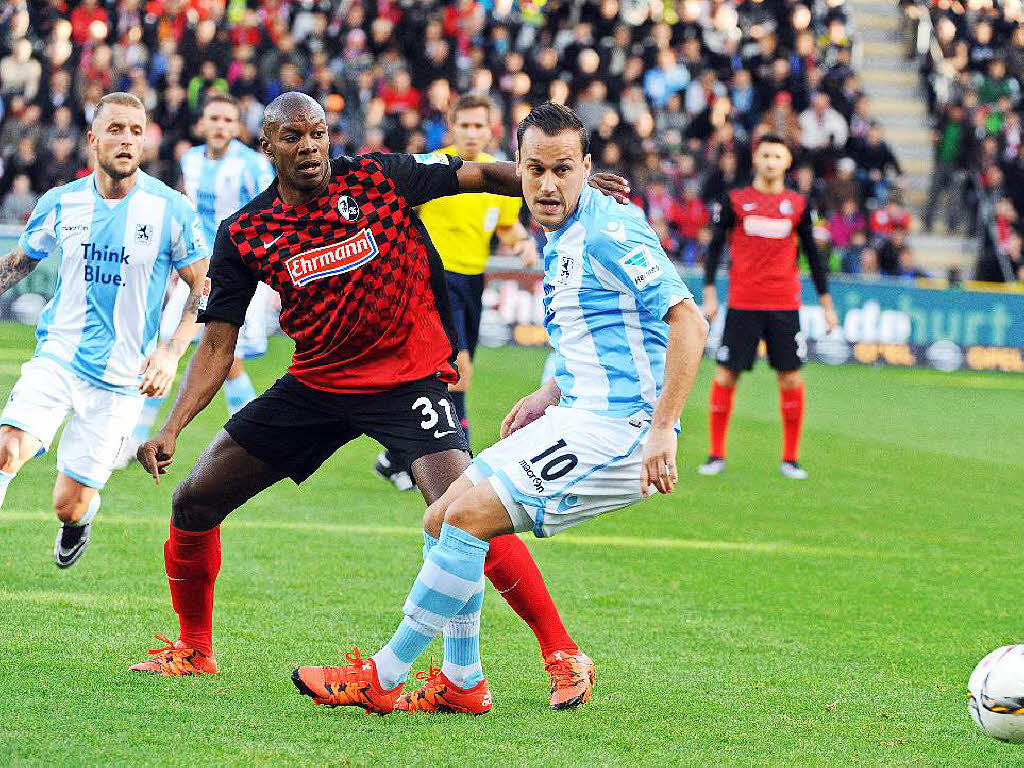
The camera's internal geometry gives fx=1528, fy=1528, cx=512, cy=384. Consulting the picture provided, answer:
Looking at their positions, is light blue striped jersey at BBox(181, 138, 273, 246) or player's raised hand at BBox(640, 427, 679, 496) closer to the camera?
player's raised hand at BBox(640, 427, 679, 496)

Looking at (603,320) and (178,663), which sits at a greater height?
(603,320)

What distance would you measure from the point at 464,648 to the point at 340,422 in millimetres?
918

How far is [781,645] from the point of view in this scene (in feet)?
20.4

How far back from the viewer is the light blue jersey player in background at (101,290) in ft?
22.0

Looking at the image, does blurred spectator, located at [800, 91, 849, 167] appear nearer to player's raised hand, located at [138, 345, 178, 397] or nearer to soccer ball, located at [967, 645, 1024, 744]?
player's raised hand, located at [138, 345, 178, 397]

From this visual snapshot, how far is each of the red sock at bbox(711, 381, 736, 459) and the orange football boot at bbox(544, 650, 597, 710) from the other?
6.26m

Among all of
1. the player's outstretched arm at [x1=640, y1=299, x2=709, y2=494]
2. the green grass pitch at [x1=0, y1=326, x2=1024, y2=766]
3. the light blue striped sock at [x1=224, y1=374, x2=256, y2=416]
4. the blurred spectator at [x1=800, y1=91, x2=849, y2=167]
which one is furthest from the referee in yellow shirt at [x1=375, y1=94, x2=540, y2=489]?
the blurred spectator at [x1=800, y1=91, x2=849, y2=167]

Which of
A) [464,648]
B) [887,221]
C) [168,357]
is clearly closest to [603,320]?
[464,648]

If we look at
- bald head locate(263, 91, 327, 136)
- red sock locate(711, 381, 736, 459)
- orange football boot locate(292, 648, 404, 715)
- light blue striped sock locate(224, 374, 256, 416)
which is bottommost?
red sock locate(711, 381, 736, 459)

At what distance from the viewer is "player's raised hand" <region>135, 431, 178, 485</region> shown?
510 cm

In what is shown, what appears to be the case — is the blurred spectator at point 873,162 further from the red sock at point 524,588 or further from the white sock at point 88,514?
the red sock at point 524,588

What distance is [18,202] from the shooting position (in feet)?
63.0

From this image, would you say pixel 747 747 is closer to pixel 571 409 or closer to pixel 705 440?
pixel 571 409

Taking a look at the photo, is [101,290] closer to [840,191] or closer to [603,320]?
[603,320]
